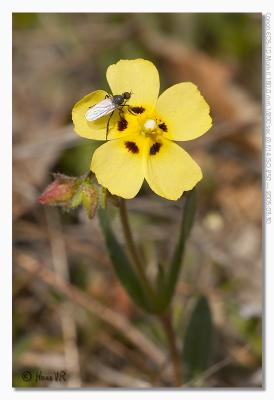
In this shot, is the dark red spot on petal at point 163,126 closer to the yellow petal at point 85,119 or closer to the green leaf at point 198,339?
the yellow petal at point 85,119

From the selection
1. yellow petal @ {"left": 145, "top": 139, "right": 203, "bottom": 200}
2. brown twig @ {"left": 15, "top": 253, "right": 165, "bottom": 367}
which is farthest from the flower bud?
brown twig @ {"left": 15, "top": 253, "right": 165, "bottom": 367}

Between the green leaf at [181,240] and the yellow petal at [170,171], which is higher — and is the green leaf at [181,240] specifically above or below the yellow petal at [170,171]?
below

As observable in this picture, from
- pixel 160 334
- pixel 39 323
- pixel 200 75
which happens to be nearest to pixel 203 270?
pixel 160 334

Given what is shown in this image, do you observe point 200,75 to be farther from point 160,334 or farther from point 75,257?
point 160,334

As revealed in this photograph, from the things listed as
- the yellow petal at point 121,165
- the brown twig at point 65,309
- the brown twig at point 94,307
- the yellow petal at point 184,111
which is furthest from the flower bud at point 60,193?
the brown twig at point 94,307
